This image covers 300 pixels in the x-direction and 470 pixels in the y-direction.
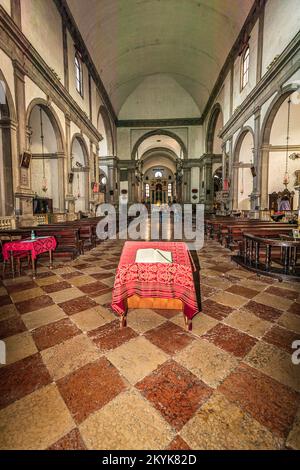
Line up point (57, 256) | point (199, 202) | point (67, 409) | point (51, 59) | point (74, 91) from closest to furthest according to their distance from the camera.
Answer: point (67, 409)
point (57, 256)
point (51, 59)
point (74, 91)
point (199, 202)

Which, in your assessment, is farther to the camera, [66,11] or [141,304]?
[66,11]

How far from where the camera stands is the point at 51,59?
349 inches

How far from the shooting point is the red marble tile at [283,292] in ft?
11.8

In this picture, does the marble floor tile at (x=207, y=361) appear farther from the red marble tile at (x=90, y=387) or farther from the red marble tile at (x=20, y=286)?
the red marble tile at (x=20, y=286)

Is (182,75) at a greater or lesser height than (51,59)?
greater

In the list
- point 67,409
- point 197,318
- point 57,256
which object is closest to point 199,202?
point 57,256

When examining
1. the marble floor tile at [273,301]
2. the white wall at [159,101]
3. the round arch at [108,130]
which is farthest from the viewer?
the white wall at [159,101]

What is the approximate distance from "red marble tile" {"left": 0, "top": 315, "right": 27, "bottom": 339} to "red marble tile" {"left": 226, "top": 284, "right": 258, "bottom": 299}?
323 cm

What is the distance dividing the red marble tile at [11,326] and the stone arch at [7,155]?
5107 millimetres

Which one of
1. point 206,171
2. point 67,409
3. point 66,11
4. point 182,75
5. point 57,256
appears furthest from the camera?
point 206,171

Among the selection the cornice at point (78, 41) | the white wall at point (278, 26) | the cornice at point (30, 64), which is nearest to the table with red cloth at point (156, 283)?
the cornice at point (30, 64)
